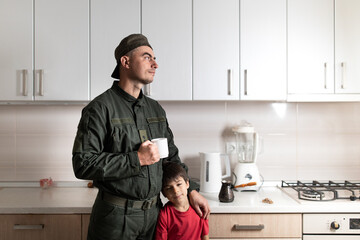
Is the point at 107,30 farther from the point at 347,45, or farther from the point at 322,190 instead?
the point at 322,190

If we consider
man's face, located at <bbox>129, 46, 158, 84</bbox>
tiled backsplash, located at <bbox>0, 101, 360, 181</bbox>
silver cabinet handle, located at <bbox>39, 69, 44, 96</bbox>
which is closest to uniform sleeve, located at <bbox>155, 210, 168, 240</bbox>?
man's face, located at <bbox>129, 46, 158, 84</bbox>

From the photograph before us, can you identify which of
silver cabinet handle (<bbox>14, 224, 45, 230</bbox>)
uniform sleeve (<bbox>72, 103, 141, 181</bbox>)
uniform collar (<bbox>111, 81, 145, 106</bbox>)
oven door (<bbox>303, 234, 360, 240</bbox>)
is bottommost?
oven door (<bbox>303, 234, 360, 240</bbox>)

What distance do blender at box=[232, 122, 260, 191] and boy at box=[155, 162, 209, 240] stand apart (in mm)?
720

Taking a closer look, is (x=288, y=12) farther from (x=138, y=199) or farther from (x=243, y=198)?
(x=138, y=199)

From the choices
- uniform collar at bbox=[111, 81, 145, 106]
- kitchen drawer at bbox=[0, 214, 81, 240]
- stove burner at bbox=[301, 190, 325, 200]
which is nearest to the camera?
uniform collar at bbox=[111, 81, 145, 106]

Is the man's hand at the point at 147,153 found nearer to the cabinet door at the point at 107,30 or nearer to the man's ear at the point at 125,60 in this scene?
the man's ear at the point at 125,60

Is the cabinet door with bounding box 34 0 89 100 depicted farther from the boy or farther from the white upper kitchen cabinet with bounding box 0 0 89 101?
the boy

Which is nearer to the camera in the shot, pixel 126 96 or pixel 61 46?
pixel 126 96

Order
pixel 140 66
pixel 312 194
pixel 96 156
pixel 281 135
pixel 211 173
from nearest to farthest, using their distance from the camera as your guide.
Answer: pixel 96 156 < pixel 140 66 < pixel 312 194 < pixel 211 173 < pixel 281 135

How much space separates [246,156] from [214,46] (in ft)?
2.75

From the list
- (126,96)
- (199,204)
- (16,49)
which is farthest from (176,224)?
(16,49)

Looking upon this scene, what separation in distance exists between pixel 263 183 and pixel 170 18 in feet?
4.51

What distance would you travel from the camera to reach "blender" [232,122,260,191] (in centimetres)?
243

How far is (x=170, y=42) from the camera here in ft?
7.54
